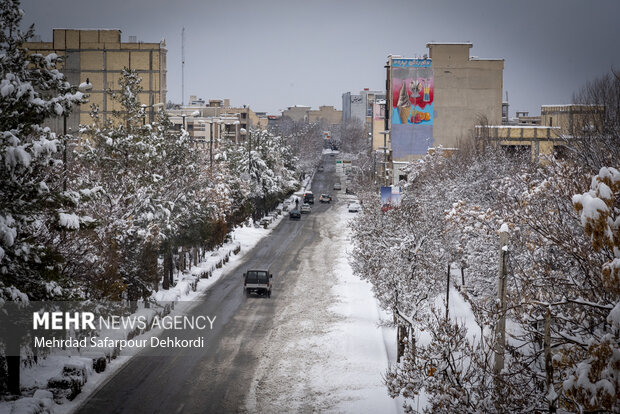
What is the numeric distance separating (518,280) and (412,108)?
73.5 m

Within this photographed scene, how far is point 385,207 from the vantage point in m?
33.7

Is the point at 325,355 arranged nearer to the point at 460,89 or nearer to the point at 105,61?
the point at 105,61

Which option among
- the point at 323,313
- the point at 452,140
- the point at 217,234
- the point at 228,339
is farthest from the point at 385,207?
the point at 452,140

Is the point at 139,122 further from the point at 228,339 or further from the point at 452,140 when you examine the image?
the point at 452,140

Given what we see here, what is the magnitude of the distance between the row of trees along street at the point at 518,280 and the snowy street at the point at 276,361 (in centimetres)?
185

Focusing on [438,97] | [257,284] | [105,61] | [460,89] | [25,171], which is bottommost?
[257,284]

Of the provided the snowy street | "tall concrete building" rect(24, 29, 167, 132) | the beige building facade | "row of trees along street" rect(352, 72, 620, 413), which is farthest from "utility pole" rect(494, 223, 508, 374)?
"tall concrete building" rect(24, 29, 167, 132)

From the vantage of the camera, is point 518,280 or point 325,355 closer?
point 518,280

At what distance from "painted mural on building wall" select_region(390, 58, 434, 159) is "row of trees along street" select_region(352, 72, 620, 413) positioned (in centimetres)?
4805

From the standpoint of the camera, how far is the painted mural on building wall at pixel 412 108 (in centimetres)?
9438

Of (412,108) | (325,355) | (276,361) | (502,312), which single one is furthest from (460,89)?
(502,312)

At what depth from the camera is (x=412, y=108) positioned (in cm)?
9444

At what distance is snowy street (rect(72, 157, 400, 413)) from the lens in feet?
62.0

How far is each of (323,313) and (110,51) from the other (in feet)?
231
